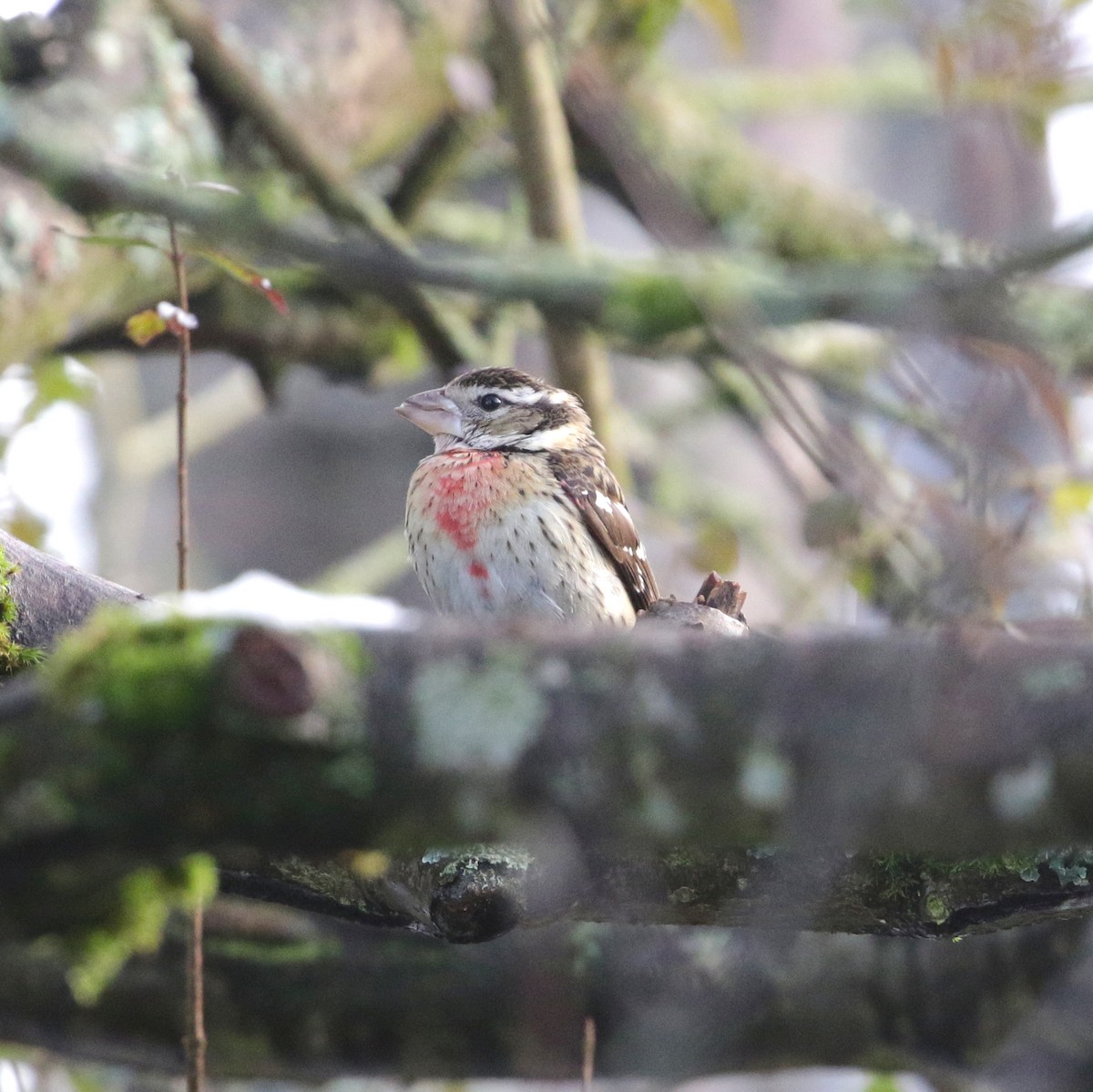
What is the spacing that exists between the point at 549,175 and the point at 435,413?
1259mm

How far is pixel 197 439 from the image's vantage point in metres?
10.0

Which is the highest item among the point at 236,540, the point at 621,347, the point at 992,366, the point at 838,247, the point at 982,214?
the point at 236,540

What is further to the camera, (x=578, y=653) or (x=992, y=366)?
(x=992, y=366)

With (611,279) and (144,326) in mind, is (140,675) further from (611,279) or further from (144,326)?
(611,279)

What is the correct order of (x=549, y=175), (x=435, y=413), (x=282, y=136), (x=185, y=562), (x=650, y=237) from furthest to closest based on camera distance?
(x=650, y=237) → (x=282, y=136) → (x=549, y=175) → (x=435, y=413) → (x=185, y=562)

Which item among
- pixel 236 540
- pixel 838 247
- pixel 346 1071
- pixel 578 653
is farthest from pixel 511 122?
pixel 236 540

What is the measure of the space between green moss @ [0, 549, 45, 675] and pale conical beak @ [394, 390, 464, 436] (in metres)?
2.26

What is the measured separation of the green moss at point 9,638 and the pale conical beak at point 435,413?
7.42ft

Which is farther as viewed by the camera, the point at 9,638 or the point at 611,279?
the point at 611,279

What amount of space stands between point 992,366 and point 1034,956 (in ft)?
10.4

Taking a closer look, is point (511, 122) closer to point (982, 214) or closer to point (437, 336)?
point (437, 336)

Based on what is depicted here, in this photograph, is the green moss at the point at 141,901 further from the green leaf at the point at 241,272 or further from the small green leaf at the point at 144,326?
the small green leaf at the point at 144,326

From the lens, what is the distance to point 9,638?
3.31 metres

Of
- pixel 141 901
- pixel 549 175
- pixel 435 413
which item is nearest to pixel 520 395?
pixel 435 413
